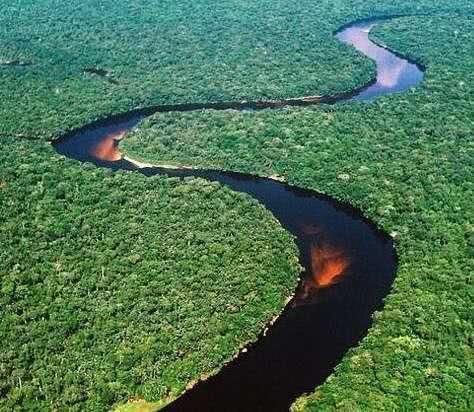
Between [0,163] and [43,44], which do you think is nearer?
[0,163]

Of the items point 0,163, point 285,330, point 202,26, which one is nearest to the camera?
point 285,330

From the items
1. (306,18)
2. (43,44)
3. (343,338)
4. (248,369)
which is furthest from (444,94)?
(43,44)

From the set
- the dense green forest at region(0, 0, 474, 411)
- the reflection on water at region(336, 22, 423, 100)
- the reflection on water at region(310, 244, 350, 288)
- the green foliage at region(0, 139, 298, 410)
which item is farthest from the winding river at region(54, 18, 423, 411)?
the reflection on water at region(336, 22, 423, 100)

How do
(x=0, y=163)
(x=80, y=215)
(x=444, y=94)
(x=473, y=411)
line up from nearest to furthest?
(x=473, y=411)
(x=80, y=215)
(x=0, y=163)
(x=444, y=94)

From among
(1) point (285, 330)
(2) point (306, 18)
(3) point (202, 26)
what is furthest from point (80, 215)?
(2) point (306, 18)

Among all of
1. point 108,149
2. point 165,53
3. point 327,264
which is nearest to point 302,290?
point 327,264

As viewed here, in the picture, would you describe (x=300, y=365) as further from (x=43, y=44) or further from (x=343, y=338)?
(x=43, y=44)
